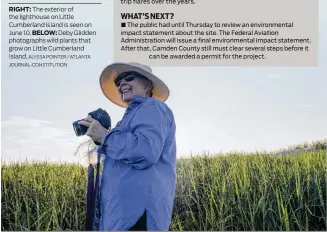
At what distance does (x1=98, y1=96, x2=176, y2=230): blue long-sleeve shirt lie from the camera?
8.23 feet

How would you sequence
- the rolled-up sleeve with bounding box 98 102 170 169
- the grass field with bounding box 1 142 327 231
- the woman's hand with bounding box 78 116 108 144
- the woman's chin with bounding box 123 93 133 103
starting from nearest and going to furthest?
the rolled-up sleeve with bounding box 98 102 170 169 < the woman's hand with bounding box 78 116 108 144 < the woman's chin with bounding box 123 93 133 103 < the grass field with bounding box 1 142 327 231

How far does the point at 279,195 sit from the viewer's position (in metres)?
3.68

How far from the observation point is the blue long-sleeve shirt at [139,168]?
98.8 inches

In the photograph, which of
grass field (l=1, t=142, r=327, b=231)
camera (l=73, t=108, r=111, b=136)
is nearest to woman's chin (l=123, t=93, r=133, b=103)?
camera (l=73, t=108, r=111, b=136)

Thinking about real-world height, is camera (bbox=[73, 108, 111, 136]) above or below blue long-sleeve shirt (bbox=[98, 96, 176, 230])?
above

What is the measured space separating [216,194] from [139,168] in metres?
1.36

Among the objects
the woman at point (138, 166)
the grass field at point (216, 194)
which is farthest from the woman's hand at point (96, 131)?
the grass field at point (216, 194)

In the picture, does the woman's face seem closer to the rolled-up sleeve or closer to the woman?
the woman

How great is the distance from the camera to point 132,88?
281 centimetres

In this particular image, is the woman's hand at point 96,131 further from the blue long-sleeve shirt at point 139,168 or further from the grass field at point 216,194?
the grass field at point 216,194

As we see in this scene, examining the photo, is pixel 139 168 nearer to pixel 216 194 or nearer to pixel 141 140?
pixel 141 140

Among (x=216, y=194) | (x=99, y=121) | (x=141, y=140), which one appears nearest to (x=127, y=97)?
(x=99, y=121)

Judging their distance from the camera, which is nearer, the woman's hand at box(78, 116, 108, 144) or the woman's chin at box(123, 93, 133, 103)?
the woman's hand at box(78, 116, 108, 144)

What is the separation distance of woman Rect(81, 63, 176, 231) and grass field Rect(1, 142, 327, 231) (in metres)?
0.99
